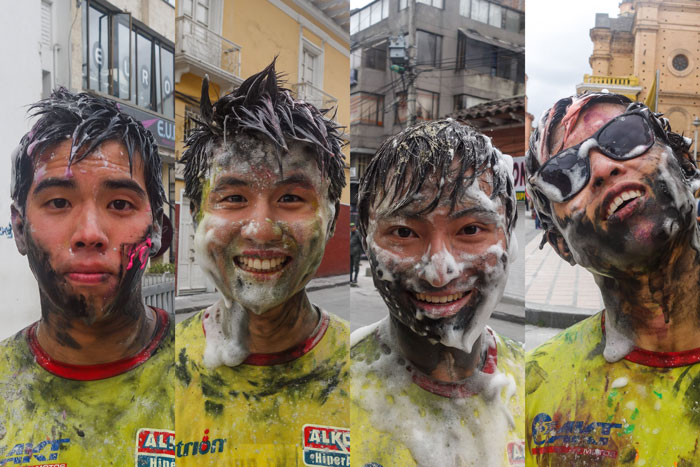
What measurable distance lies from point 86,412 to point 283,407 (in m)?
0.95

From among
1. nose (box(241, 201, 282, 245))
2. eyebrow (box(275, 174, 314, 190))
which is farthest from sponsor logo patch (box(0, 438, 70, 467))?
eyebrow (box(275, 174, 314, 190))

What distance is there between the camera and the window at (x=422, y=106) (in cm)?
257

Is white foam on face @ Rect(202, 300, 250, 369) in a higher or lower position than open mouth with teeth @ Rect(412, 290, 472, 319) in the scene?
lower

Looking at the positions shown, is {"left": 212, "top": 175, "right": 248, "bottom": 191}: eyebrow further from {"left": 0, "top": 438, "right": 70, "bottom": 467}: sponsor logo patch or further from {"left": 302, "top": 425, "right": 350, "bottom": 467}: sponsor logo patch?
{"left": 0, "top": 438, "right": 70, "bottom": 467}: sponsor logo patch

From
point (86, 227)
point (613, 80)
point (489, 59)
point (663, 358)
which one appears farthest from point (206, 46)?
point (663, 358)

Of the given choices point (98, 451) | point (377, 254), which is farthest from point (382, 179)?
point (98, 451)

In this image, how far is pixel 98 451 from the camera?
2809mm

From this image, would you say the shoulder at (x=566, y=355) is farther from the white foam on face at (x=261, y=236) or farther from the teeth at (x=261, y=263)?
the teeth at (x=261, y=263)

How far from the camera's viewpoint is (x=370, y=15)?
2.62 m

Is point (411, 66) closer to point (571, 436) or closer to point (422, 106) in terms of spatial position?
point (422, 106)

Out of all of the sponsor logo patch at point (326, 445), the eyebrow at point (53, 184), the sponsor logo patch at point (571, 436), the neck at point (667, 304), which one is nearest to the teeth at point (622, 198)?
the neck at point (667, 304)

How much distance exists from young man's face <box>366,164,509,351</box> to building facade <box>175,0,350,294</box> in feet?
1.71

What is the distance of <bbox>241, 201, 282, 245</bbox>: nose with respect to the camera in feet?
8.38

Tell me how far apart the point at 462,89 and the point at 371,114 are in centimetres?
41
